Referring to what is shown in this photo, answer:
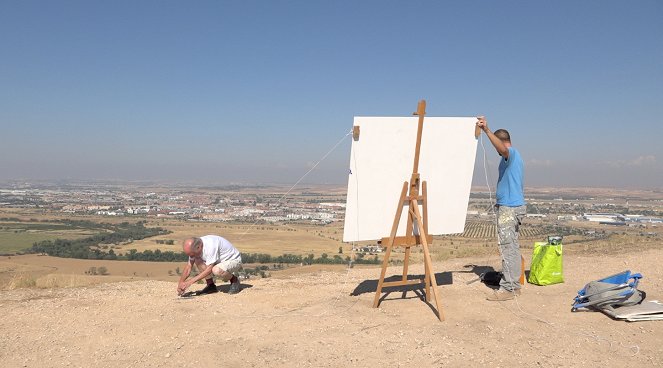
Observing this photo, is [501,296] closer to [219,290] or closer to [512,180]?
[512,180]

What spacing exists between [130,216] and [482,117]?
7557 centimetres

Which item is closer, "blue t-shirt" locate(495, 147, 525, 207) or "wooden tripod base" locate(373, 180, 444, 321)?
"wooden tripod base" locate(373, 180, 444, 321)

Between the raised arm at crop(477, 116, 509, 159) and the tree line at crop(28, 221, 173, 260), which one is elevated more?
the raised arm at crop(477, 116, 509, 159)

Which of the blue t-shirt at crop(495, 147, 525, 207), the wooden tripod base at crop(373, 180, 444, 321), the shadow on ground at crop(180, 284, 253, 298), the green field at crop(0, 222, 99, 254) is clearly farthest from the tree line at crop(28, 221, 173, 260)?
the blue t-shirt at crop(495, 147, 525, 207)

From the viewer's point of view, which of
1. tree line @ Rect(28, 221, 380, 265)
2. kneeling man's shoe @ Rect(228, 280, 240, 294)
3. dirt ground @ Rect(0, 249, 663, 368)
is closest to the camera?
dirt ground @ Rect(0, 249, 663, 368)

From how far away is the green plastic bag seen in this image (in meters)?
7.81

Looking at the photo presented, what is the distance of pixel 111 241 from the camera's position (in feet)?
139

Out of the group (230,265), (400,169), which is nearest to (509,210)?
(400,169)

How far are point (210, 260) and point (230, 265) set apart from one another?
0.40m

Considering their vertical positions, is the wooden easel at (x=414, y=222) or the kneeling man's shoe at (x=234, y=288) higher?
the wooden easel at (x=414, y=222)

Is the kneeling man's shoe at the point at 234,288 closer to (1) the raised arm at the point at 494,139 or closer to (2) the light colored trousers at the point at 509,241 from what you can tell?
(2) the light colored trousers at the point at 509,241

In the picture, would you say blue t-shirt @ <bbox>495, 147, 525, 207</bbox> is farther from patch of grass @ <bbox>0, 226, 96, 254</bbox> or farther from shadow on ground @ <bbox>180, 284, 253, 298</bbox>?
patch of grass @ <bbox>0, 226, 96, 254</bbox>

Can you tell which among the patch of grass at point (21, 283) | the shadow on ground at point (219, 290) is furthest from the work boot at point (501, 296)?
the patch of grass at point (21, 283)

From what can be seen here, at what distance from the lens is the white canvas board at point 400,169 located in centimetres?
644
